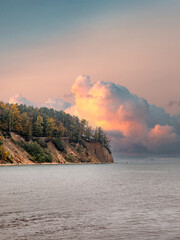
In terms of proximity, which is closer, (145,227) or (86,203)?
(145,227)

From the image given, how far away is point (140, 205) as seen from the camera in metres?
38.6

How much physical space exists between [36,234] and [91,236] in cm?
426

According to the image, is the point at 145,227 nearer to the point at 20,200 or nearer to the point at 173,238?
the point at 173,238

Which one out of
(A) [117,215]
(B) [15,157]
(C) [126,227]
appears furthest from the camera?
(B) [15,157]

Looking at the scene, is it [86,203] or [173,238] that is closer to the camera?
[173,238]

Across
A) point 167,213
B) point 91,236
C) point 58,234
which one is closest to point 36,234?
point 58,234

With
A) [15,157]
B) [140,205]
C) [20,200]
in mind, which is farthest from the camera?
[15,157]

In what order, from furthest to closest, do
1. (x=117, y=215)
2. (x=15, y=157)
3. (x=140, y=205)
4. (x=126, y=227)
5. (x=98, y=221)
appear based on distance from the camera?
(x=15, y=157) < (x=140, y=205) < (x=117, y=215) < (x=98, y=221) < (x=126, y=227)

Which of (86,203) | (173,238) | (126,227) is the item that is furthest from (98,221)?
(86,203)

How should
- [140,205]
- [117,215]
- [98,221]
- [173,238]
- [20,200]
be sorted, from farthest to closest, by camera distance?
[20,200] < [140,205] < [117,215] < [98,221] < [173,238]

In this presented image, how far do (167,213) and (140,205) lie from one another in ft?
21.2

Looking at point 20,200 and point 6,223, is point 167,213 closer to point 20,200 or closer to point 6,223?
point 6,223

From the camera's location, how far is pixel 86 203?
3972cm

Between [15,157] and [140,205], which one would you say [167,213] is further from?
[15,157]
